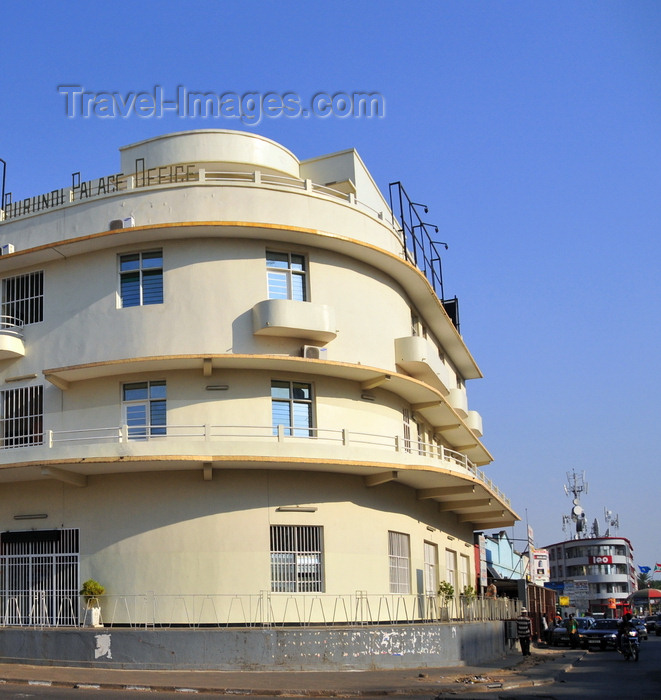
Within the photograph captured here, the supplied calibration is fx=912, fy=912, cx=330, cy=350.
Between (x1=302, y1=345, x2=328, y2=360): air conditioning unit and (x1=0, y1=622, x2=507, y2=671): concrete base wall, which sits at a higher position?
(x1=302, y1=345, x2=328, y2=360): air conditioning unit

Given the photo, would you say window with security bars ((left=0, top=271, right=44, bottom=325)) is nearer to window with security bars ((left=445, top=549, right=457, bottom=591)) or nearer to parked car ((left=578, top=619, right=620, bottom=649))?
window with security bars ((left=445, top=549, right=457, bottom=591))

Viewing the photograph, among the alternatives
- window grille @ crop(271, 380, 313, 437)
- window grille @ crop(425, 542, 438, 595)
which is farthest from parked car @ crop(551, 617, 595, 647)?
window grille @ crop(271, 380, 313, 437)

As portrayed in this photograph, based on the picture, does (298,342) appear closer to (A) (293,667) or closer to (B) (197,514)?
(B) (197,514)

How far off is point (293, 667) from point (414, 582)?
298 inches

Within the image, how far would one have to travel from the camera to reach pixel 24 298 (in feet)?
90.1

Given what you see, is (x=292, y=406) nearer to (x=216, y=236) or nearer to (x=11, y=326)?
(x=216, y=236)

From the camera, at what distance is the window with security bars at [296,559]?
24.2 m

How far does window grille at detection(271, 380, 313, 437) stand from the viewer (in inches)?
1006

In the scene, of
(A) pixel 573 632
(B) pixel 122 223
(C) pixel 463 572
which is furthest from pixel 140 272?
(A) pixel 573 632

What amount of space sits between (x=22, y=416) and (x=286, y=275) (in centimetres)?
867

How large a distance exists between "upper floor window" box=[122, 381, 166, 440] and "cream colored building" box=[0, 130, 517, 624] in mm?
44

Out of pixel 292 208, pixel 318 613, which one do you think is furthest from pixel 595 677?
pixel 292 208

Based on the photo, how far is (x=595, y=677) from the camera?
974 inches

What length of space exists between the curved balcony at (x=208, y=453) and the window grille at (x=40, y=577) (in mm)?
1672
